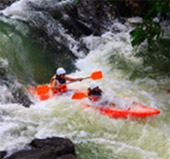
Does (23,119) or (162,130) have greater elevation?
(23,119)

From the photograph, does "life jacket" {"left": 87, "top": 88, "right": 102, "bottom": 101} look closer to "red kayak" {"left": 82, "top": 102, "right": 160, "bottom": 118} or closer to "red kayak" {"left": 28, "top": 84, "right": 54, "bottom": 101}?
"red kayak" {"left": 82, "top": 102, "right": 160, "bottom": 118}

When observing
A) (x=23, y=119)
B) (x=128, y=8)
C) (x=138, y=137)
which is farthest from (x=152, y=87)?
(x=128, y=8)

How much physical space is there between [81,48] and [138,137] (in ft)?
13.9

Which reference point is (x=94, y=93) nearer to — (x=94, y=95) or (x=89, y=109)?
(x=94, y=95)

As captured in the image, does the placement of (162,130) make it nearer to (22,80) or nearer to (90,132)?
(90,132)

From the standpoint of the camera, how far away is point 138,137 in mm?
5004

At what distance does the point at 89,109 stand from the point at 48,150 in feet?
6.47

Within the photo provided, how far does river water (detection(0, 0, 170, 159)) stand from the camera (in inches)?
181

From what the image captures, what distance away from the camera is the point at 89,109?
18.8ft

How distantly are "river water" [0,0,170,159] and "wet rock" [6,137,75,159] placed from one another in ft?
A: 0.76

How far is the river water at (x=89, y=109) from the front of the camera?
4.59m

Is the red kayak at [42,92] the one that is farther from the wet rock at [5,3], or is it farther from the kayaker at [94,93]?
the wet rock at [5,3]

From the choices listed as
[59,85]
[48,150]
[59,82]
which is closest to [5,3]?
[59,82]

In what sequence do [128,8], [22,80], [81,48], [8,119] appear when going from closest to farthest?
[8,119] → [22,80] → [81,48] → [128,8]
